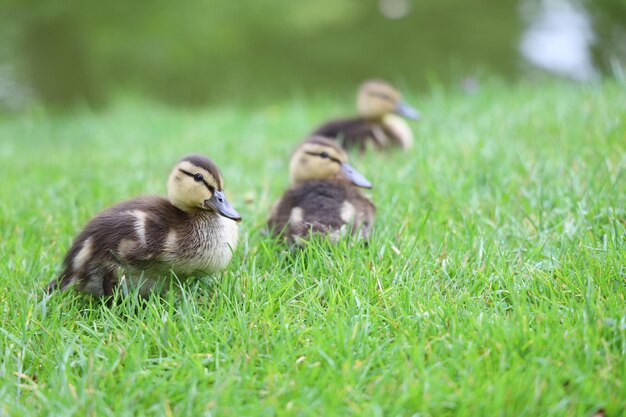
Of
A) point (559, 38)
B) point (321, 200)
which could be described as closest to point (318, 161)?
point (321, 200)

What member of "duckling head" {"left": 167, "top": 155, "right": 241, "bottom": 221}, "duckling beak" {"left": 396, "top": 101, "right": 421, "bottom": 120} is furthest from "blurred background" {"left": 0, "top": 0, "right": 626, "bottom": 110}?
"duckling head" {"left": 167, "top": 155, "right": 241, "bottom": 221}

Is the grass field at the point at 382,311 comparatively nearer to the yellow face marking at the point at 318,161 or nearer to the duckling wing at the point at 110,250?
the duckling wing at the point at 110,250

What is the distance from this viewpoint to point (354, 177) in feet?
11.6

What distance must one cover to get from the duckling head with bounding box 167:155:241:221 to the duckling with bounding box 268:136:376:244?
360 mm

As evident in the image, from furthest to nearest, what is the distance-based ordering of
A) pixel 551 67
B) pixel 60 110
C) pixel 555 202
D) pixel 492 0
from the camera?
pixel 492 0 < pixel 551 67 < pixel 60 110 < pixel 555 202

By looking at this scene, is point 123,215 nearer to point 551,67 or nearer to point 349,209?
point 349,209

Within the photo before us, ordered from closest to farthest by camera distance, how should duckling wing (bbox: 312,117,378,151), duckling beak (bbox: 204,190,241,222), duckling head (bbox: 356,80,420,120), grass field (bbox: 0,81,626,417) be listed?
grass field (bbox: 0,81,626,417), duckling beak (bbox: 204,190,241,222), duckling wing (bbox: 312,117,378,151), duckling head (bbox: 356,80,420,120)

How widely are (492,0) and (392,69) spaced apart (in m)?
2.51

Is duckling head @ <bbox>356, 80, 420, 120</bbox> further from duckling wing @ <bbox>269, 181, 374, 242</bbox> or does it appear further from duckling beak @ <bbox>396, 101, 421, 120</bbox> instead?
duckling wing @ <bbox>269, 181, 374, 242</bbox>

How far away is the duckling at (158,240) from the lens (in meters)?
2.60

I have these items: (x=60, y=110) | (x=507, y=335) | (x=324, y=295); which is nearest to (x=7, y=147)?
(x=60, y=110)

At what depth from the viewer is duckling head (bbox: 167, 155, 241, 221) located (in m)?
2.78

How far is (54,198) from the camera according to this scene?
4078mm

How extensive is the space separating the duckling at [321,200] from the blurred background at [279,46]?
5.43 m
